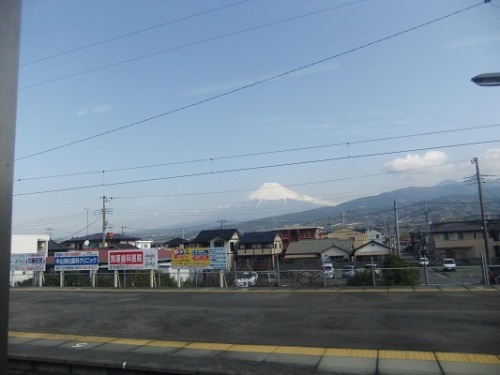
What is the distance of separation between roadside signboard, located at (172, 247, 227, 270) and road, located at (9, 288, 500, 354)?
335cm

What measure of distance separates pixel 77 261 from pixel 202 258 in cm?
820

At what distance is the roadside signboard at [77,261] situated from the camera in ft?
75.6

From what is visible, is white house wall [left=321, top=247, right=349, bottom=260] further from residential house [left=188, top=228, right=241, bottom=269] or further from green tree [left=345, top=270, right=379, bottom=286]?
green tree [left=345, top=270, right=379, bottom=286]

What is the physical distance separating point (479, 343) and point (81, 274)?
21166 millimetres

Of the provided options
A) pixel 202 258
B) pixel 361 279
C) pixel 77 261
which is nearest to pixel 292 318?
pixel 361 279

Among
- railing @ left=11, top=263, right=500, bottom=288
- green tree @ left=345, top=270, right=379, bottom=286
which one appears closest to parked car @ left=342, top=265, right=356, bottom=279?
railing @ left=11, top=263, right=500, bottom=288

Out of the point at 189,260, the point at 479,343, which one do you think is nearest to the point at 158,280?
the point at 189,260

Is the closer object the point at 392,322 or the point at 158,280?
the point at 392,322

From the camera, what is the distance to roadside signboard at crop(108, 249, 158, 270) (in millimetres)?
21469

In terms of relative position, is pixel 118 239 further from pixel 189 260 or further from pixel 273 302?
pixel 273 302

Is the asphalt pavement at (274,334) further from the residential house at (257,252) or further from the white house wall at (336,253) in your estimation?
the white house wall at (336,253)

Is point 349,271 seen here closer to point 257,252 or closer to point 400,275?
point 400,275

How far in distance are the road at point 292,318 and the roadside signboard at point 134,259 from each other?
176 inches

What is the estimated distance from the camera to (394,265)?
17938 mm
